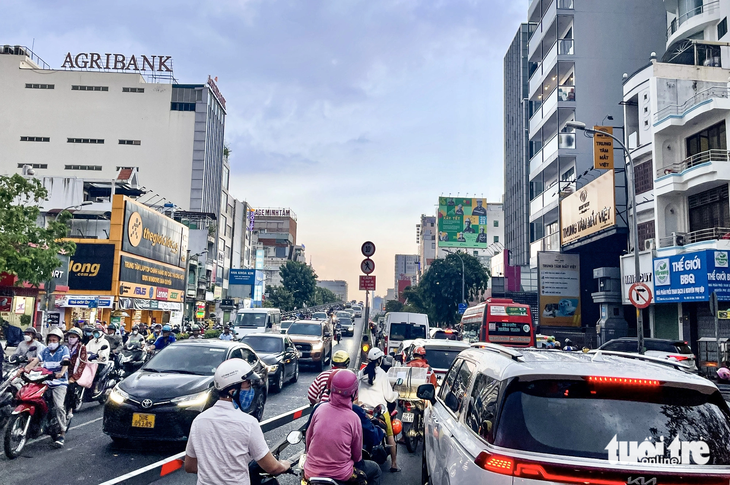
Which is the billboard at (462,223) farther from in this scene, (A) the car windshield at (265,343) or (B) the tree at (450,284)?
(A) the car windshield at (265,343)

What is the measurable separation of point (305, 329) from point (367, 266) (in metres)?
9.51

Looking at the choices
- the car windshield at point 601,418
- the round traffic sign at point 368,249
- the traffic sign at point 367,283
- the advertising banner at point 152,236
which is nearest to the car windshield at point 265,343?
the traffic sign at point 367,283

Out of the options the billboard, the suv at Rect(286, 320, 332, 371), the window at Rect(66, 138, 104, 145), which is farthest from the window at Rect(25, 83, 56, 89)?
the suv at Rect(286, 320, 332, 371)

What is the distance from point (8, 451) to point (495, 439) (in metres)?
7.05

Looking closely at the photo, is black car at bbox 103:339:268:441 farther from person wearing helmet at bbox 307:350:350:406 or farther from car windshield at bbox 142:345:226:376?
person wearing helmet at bbox 307:350:350:406

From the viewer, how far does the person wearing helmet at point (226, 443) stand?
3.75 meters

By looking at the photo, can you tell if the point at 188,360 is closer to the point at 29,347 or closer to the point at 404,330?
the point at 29,347

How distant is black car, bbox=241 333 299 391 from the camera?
15281mm

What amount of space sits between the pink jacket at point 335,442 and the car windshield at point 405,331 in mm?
21676

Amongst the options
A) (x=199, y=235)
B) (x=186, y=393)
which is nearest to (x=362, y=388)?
(x=186, y=393)

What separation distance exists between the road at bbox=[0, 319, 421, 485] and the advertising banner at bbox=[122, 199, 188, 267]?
113 feet

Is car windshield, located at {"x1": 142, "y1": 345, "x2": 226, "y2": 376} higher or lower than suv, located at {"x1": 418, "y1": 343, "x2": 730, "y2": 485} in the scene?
lower

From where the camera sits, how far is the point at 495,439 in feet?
11.3

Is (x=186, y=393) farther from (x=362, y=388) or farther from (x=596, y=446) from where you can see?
(x=596, y=446)
